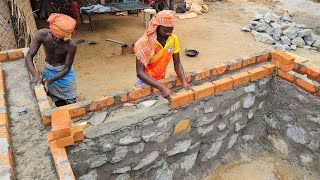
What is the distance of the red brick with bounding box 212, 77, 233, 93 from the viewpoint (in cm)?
315

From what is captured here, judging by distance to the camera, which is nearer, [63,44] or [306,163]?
[63,44]

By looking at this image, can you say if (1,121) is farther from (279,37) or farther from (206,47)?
(279,37)

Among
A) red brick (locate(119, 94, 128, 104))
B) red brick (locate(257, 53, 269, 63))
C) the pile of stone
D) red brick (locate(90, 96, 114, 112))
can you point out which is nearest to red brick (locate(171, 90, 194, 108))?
red brick (locate(119, 94, 128, 104))

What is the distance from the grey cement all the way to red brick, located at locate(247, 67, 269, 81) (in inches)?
96.0

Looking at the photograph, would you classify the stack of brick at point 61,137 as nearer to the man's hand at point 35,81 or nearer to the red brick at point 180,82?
the man's hand at point 35,81

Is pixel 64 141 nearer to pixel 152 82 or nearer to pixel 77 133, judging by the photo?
pixel 77 133

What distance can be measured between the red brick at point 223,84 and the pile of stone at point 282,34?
5.90 m

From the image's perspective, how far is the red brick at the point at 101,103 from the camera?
2743mm

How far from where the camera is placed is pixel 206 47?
8406 mm

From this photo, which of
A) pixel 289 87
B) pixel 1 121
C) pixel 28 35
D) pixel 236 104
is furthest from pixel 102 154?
pixel 28 35

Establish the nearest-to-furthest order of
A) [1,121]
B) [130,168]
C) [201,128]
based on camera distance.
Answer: [1,121] → [130,168] → [201,128]

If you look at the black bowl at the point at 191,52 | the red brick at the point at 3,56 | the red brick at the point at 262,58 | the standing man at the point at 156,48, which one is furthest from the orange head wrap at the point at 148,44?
the black bowl at the point at 191,52

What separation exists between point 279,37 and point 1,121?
8697 mm

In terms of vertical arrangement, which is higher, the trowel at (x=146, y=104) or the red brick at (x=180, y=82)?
the red brick at (x=180, y=82)
